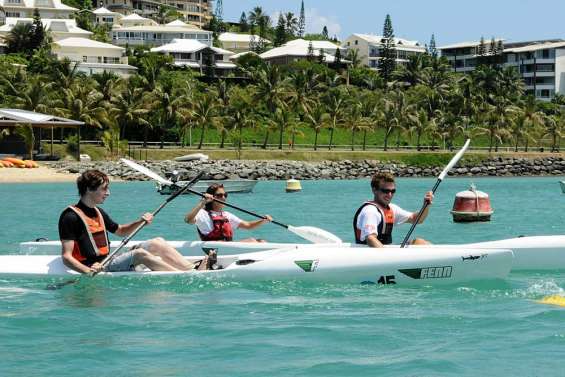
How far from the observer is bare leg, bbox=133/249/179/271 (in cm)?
1091

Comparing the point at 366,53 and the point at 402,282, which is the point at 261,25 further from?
the point at 402,282

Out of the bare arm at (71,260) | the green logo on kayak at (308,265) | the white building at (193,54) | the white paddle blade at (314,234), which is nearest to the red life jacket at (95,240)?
the bare arm at (71,260)

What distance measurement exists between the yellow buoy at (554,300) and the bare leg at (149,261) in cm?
429

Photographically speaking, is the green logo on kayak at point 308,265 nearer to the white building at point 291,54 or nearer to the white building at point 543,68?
the white building at point 291,54

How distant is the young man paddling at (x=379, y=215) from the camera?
1092 centimetres

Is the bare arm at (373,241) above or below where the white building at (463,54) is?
below

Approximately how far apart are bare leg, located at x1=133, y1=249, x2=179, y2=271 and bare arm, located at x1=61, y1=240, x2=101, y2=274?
1.80 feet

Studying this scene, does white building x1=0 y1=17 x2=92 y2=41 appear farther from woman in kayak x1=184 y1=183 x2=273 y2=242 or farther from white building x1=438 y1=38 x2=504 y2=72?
woman in kayak x1=184 y1=183 x2=273 y2=242

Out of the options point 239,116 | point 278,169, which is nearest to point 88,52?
point 239,116

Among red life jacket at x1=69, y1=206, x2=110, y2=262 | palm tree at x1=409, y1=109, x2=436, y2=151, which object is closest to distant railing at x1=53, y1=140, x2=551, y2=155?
palm tree at x1=409, y1=109, x2=436, y2=151

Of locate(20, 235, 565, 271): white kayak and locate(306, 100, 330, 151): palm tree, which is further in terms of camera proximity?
locate(306, 100, 330, 151): palm tree

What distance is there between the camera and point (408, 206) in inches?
1299

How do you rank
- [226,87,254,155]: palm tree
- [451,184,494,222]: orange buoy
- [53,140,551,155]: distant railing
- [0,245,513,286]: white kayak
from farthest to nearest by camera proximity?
[226,87,254,155]: palm tree < [53,140,551,155]: distant railing < [451,184,494,222]: orange buoy < [0,245,513,286]: white kayak

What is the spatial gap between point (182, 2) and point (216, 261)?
15644cm
